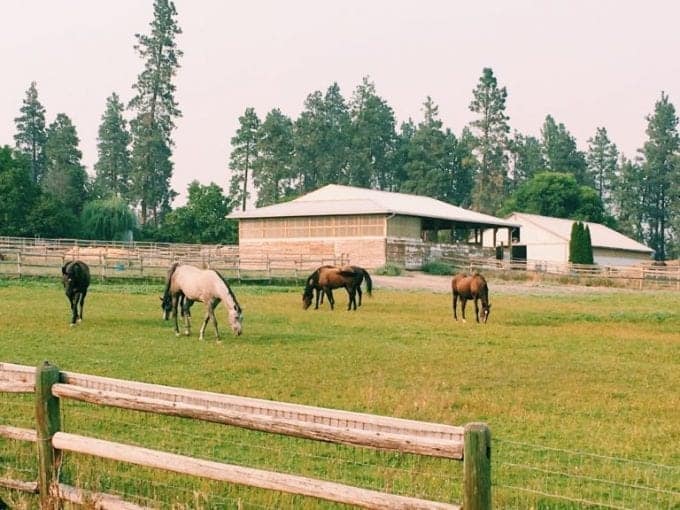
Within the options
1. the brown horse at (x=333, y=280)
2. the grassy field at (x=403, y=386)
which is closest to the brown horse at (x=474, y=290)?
the grassy field at (x=403, y=386)

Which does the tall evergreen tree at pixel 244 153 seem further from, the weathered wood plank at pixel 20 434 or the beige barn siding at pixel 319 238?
the weathered wood plank at pixel 20 434

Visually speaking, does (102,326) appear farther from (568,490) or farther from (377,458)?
(568,490)

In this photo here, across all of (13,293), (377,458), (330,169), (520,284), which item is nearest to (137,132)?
(330,169)

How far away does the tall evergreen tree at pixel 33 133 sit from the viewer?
103375mm

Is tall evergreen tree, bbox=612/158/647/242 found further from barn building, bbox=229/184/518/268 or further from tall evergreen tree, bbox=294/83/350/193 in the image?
barn building, bbox=229/184/518/268

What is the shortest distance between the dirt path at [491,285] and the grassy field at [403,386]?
14081 mm

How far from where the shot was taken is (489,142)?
103 metres

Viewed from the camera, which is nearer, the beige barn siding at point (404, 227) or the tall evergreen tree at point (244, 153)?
the beige barn siding at point (404, 227)

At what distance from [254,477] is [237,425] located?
395 millimetres

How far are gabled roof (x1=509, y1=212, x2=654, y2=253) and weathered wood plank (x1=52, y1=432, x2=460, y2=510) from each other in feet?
222

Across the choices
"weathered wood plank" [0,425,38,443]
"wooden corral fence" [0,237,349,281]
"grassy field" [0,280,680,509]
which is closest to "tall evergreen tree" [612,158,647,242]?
"wooden corral fence" [0,237,349,281]

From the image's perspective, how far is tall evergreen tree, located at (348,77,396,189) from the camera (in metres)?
107

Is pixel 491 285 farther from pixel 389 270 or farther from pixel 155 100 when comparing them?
pixel 155 100

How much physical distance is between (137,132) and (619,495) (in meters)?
83.4
